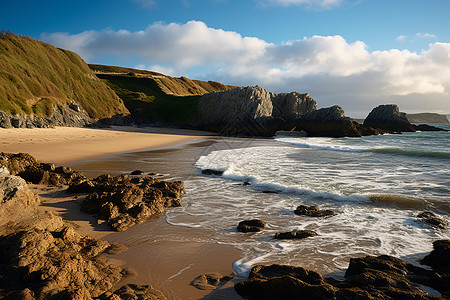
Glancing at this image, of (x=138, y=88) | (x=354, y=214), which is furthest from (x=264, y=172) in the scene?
(x=138, y=88)

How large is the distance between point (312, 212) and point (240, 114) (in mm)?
42063

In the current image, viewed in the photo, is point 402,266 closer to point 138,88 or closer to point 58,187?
point 58,187

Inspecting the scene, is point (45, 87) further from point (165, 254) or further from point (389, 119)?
point (389, 119)

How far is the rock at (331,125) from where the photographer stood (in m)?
43.7

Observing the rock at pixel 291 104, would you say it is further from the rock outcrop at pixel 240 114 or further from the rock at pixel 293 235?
the rock at pixel 293 235

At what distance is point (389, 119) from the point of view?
64438 millimetres

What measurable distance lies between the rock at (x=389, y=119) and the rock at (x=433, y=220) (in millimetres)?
66964

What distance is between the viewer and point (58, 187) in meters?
7.66

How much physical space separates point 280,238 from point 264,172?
7.02m

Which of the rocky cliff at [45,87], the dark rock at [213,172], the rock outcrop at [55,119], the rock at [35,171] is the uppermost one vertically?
the rocky cliff at [45,87]

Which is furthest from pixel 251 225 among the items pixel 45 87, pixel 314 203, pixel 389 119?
pixel 389 119

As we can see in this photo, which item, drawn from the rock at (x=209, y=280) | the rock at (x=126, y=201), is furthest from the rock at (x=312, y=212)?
the rock at (x=209, y=280)

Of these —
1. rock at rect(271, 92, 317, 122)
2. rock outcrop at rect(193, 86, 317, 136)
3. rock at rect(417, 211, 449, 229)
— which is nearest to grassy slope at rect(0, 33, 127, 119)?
rock outcrop at rect(193, 86, 317, 136)

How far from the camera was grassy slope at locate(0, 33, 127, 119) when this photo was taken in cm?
2844
